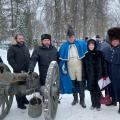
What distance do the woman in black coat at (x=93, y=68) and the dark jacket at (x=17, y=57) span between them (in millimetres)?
1241

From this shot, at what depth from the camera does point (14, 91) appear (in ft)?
20.1

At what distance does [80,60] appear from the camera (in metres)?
7.16

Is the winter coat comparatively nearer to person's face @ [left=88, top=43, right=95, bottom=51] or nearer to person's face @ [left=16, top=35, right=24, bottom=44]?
person's face @ [left=88, top=43, right=95, bottom=51]

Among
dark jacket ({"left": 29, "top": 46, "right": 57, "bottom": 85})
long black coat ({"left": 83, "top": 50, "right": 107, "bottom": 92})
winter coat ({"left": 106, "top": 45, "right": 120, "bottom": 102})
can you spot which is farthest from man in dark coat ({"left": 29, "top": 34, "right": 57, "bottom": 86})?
winter coat ({"left": 106, "top": 45, "right": 120, "bottom": 102})

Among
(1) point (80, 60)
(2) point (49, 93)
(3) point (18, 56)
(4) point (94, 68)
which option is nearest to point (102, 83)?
(4) point (94, 68)

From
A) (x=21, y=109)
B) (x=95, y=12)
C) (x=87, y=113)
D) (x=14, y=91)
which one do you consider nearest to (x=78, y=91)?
(x=87, y=113)

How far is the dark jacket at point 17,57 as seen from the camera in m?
7.03

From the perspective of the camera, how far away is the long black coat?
695 centimetres

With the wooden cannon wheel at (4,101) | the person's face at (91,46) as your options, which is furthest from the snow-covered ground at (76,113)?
the person's face at (91,46)

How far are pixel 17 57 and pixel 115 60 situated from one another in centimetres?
199

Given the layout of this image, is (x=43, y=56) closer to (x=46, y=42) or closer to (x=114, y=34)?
(x=46, y=42)

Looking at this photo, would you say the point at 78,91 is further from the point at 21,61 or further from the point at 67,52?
the point at 21,61

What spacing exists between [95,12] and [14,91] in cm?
2815

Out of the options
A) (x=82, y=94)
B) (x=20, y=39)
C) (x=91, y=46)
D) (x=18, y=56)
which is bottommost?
(x=82, y=94)
